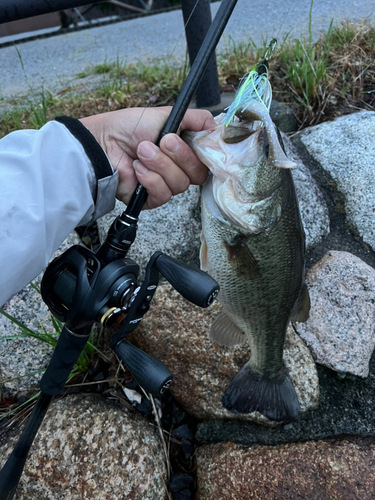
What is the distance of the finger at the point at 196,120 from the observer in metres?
1.65

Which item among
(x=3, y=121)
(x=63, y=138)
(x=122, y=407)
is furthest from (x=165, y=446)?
(x=3, y=121)

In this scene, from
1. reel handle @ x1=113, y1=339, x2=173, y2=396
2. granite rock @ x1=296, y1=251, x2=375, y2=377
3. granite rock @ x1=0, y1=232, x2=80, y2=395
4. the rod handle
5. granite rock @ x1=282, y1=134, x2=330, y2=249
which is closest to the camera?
reel handle @ x1=113, y1=339, x2=173, y2=396

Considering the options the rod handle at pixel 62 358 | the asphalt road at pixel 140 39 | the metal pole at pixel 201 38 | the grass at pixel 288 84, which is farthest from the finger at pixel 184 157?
the asphalt road at pixel 140 39

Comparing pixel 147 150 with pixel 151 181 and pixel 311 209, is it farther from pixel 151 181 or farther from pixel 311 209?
pixel 311 209

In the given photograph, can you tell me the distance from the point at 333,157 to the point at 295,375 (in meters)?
1.38

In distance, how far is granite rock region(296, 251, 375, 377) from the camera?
6.73ft

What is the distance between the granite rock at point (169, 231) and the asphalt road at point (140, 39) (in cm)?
185

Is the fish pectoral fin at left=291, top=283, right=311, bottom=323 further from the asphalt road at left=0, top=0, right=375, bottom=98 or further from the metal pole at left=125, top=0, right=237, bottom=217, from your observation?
Result: the asphalt road at left=0, top=0, right=375, bottom=98

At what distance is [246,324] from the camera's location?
183 centimetres

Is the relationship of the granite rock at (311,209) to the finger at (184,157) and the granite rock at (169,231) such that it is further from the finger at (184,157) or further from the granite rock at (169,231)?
the finger at (184,157)

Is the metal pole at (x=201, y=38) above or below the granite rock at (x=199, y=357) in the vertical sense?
above

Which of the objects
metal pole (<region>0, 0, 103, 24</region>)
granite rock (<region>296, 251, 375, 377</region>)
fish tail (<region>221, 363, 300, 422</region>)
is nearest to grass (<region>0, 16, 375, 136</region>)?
granite rock (<region>296, 251, 375, 377</region>)

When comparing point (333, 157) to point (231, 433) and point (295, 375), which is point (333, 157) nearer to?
point (295, 375)

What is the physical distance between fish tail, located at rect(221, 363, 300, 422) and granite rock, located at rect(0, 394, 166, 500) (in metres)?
0.50
